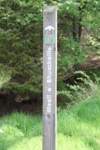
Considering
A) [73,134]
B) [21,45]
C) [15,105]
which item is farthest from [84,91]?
[15,105]

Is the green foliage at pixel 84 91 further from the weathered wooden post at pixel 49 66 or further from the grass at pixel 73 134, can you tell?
the weathered wooden post at pixel 49 66

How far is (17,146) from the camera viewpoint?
3.93 metres

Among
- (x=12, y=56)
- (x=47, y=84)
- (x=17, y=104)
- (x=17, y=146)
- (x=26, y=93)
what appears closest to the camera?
(x=47, y=84)

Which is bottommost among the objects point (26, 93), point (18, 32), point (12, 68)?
point (26, 93)

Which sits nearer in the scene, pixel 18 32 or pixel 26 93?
pixel 18 32

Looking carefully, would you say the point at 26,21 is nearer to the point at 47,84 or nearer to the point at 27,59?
the point at 27,59

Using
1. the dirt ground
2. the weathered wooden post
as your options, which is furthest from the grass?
the dirt ground

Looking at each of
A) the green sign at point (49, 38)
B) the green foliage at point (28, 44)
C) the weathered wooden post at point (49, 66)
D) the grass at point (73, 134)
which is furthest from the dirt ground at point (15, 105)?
the green sign at point (49, 38)

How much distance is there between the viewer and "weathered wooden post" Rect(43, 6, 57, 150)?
3197 millimetres

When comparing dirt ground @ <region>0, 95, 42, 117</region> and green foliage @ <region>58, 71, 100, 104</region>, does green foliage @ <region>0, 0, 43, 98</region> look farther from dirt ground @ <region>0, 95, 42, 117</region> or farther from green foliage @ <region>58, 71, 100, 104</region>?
dirt ground @ <region>0, 95, 42, 117</region>

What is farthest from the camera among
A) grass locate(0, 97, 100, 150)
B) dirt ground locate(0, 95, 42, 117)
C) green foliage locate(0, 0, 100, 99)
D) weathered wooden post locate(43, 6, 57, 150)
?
dirt ground locate(0, 95, 42, 117)

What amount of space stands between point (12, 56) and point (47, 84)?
5.30 meters

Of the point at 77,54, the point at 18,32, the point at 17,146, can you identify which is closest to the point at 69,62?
the point at 77,54

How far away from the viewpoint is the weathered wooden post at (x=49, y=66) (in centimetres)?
320
